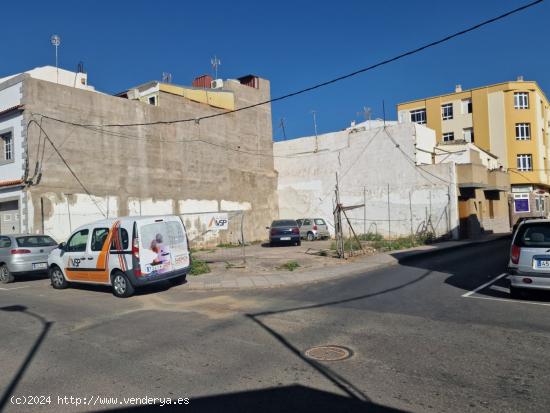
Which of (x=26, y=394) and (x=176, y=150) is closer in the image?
(x=26, y=394)

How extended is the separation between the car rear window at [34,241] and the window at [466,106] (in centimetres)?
4588

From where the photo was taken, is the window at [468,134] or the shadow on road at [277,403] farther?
the window at [468,134]

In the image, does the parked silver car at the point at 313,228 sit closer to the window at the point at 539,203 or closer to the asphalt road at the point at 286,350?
the asphalt road at the point at 286,350

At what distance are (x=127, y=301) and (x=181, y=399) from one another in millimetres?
6849

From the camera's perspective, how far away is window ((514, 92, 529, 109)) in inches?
1896

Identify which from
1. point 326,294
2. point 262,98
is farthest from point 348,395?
point 262,98

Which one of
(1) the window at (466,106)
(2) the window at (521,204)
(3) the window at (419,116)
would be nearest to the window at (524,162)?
(2) the window at (521,204)

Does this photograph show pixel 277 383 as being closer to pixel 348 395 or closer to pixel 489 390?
pixel 348 395

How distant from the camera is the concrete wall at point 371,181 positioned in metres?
29.3

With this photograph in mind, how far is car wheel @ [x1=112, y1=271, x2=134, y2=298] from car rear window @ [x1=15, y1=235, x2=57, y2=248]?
18.5 ft

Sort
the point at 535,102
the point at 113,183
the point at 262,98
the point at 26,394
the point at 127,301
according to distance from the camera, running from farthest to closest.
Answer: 1. the point at 535,102
2. the point at 262,98
3. the point at 113,183
4. the point at 127,301
5. the point at 26,394

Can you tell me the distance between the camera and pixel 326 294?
36.8ft

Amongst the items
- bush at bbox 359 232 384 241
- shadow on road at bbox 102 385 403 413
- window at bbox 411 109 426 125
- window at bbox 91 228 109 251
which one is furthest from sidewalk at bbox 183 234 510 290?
window at bbox 411 109 426 125

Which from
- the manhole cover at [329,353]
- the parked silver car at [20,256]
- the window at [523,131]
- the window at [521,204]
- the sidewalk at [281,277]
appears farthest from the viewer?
the window at [523,131]
